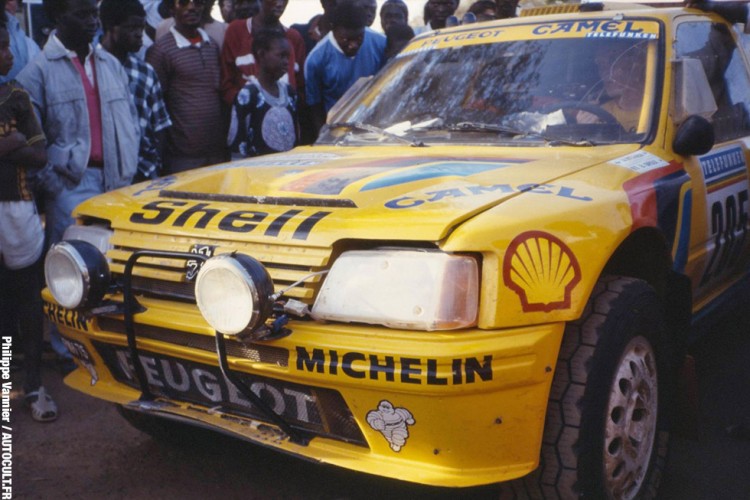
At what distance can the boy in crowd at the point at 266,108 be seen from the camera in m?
4.95

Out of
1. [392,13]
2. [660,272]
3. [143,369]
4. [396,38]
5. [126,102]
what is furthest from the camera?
[392,13]

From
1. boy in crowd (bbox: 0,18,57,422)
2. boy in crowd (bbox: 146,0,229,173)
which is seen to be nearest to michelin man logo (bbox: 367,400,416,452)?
boy in crowd (bbox: 0,18,57,422)

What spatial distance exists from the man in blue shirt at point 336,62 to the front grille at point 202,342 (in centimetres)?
362

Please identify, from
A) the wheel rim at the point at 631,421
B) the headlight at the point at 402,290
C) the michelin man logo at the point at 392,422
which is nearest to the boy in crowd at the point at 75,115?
the headlight at the point at 402,290

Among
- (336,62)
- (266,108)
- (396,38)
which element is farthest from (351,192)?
(396,38)

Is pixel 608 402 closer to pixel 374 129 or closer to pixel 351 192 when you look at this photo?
pixel 351 192

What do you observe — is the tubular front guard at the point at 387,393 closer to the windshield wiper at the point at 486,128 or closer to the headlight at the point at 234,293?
the headlight at the point at 234,293

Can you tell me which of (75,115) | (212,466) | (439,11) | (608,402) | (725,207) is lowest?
(212,466)

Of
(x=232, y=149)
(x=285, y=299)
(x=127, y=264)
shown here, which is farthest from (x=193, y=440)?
(x=232, y=149)

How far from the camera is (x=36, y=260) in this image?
384cm

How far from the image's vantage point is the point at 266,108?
196 inches

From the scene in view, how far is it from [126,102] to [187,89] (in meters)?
0.84

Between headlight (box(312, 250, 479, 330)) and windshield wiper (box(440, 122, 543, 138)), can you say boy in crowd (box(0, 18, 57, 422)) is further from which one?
headlight (box(312, 250, 479, 330))

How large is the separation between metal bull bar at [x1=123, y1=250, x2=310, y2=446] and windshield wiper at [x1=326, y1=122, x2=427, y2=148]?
1234 mm
